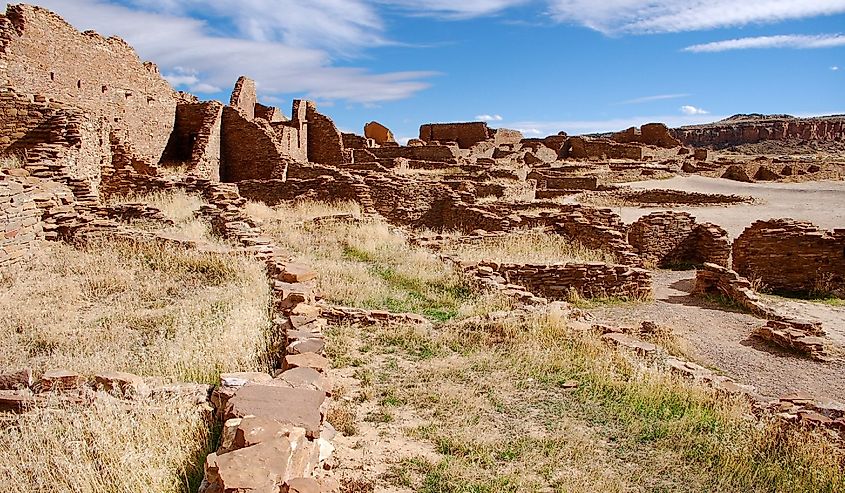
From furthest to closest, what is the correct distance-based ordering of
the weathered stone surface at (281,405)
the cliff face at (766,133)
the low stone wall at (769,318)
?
the cliff face at (766,133)
the low stone wall at (769,318)
the weathered stone surface at (281,405)

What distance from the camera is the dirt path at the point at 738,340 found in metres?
7.25

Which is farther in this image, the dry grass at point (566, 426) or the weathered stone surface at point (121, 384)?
the weathered stone surface at point (121, 384)

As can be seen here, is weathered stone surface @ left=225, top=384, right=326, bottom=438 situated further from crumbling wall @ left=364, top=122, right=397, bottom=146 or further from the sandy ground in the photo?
crumbling wall @ left=364, top=122, right=397, bottom=146

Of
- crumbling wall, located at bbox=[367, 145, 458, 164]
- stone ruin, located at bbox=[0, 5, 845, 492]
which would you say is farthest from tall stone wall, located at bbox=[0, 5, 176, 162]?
crumbling wall, located at bbox=[367, 145, 458, 164]

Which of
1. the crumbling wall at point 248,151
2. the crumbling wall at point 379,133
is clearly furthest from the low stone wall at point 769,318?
the crumbling wall at point 379,133

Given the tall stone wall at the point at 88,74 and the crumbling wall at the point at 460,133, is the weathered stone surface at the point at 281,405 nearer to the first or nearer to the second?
the tall stone wall at the point at 88,74

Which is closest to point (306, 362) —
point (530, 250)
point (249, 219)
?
point (249, 219)

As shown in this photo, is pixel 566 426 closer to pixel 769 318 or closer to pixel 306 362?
A: pixel 306 362

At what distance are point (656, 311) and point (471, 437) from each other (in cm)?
662

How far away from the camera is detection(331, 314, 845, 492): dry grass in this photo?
13.9 ft

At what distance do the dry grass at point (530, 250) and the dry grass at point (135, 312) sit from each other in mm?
4847

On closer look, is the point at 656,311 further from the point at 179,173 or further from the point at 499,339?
the point at 179,173

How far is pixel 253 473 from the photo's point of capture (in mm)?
3062

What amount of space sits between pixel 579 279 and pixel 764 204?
19.1 meters
